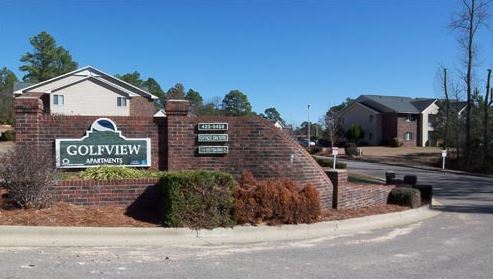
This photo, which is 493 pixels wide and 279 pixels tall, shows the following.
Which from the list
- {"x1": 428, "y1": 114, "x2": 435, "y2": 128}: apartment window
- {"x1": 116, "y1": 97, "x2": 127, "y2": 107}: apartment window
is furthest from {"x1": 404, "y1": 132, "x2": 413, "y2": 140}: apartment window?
{"x1": 116, "y1": 97, "x2": 127, "y2": 107}: apartment window

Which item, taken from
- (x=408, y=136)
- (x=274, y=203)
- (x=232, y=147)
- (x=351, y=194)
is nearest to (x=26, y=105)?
(x=232, y=147)

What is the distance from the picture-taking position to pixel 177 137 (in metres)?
12.3

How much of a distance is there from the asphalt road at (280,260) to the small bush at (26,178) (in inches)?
70.0

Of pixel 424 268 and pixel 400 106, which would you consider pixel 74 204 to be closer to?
pixel 424 268

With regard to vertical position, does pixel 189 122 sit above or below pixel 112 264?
above

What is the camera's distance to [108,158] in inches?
472

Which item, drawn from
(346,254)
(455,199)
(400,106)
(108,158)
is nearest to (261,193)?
(346,254)

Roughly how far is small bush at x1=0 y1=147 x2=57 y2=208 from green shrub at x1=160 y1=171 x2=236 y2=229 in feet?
6.85

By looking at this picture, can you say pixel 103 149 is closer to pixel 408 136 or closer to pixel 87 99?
pixel 87 99

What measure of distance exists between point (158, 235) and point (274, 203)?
239 cm

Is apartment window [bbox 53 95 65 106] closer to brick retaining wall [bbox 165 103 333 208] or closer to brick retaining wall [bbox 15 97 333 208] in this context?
brick retaining wall [bbox 15 97 333 208]

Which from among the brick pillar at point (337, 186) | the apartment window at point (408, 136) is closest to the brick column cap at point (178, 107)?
the brick pillar at point (337, 186)

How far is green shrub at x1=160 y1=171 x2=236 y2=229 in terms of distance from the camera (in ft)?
31.6

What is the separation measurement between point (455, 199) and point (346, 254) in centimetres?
1492
